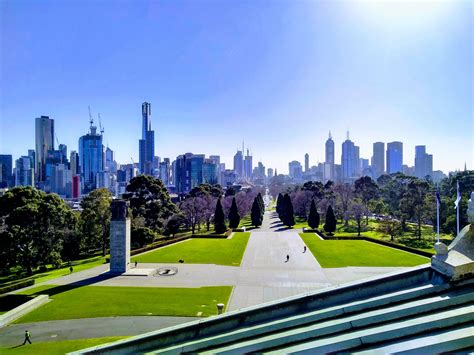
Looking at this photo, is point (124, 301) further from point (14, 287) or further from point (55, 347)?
point (14, 287)

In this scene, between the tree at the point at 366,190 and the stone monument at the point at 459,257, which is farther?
the tree at the point at 366,190

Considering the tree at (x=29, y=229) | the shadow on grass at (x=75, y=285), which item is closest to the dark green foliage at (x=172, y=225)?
the tree at (x=29, y=229)

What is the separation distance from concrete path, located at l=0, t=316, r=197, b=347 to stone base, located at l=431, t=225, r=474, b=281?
1414 cm

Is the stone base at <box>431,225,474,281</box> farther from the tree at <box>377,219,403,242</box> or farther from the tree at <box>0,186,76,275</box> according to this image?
the tree at <box>377,219,403,242</box>

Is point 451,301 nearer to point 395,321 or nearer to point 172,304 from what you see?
point 395,321

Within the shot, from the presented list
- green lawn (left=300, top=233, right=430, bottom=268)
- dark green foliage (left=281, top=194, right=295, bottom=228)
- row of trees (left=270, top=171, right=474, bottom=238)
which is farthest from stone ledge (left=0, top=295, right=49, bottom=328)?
dark green foliage (left=281, top=194, right=295, bottom=228)

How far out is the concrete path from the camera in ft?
52.3

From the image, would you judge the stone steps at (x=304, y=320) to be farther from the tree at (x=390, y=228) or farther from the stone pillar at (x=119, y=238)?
the tree at (x=390, y=228)

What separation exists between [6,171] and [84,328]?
8256 inches

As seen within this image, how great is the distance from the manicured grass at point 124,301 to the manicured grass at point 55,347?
322cm

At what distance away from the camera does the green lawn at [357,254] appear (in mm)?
29359

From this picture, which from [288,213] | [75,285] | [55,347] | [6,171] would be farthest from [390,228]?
[6,171]

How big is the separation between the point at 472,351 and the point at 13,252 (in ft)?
109

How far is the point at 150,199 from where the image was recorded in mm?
47594
